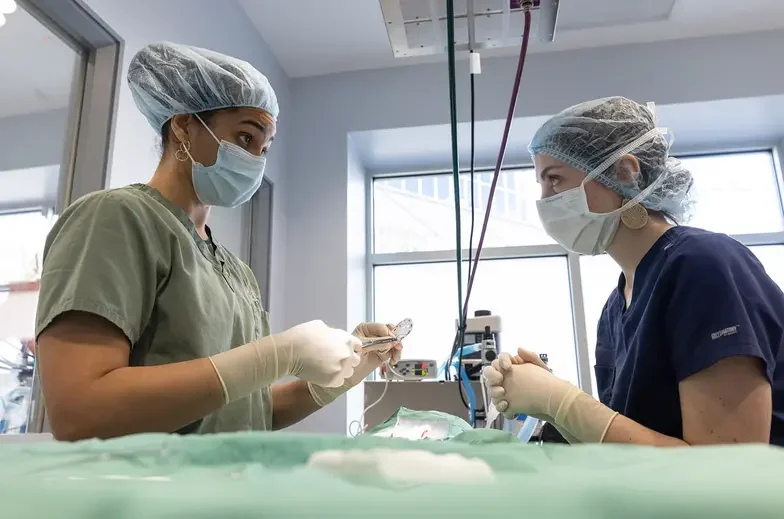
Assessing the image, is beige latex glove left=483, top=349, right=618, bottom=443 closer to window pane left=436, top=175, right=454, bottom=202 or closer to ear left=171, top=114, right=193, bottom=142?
ear left=171, top=114, right=193, bottom=142

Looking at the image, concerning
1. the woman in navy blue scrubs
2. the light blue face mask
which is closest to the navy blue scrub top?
the woman in navy blue scrubs

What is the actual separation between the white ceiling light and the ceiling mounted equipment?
1.16 meters

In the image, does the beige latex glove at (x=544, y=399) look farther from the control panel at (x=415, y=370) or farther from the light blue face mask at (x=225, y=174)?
the control panel at (x=415, y=370)

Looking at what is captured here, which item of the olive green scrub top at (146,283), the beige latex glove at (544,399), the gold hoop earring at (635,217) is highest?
the gold hoop earring at (635,217)

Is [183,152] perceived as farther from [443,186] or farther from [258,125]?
[443,186]

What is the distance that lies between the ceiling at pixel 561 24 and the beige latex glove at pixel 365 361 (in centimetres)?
188

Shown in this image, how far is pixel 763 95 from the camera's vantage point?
2758 millimetres

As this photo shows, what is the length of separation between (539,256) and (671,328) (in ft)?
7.79

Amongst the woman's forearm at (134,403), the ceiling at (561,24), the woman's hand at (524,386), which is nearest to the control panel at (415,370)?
the woman's hand at (524,386)

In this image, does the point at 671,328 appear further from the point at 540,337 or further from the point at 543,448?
the point at 540,337

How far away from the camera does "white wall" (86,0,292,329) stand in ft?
5.82

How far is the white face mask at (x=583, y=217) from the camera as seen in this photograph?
114cm

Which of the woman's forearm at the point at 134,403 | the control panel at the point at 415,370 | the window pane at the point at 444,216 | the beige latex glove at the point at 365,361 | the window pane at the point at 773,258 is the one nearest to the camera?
the woman's forearm at the point at 134,403

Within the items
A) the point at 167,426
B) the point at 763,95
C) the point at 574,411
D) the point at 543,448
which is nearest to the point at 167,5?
the point at 167,426
